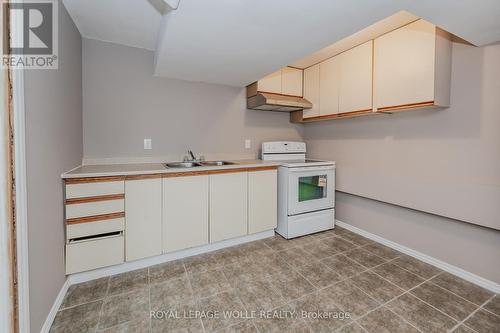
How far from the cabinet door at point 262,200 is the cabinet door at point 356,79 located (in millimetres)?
1183

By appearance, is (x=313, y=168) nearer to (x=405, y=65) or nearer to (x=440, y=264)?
(x=405, y=65)

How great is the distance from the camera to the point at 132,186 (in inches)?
75.3

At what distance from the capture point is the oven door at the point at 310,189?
8.64ft

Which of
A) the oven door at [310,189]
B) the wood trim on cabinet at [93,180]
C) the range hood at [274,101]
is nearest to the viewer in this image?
the wood trim on cabinet at [93,180]

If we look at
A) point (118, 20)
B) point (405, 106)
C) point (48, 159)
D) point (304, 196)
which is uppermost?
point (118, 20)

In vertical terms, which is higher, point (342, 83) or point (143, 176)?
point (342, 83)

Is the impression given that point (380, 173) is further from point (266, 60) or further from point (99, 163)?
point (99, 163)

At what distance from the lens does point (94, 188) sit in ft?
5.78

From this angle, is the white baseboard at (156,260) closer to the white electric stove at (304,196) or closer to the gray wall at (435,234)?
the white electric stove at (304,196)

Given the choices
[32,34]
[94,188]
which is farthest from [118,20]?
[94,188]

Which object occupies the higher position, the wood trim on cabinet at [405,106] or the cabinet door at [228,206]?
the wood trim on cabinet at [405,106]

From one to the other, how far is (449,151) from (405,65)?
855mm

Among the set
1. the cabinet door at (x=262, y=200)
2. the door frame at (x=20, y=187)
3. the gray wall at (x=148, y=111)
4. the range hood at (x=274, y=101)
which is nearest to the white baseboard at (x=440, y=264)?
the cabinet door at (x=262, y=200)

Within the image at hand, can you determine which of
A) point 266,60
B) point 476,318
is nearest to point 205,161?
point 266,60
